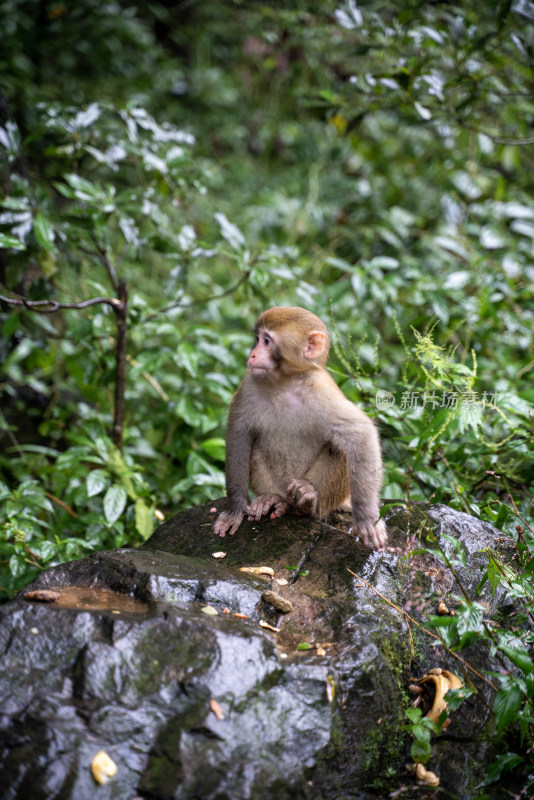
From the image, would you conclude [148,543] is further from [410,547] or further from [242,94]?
[242,94]

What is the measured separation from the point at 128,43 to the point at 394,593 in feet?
26.8

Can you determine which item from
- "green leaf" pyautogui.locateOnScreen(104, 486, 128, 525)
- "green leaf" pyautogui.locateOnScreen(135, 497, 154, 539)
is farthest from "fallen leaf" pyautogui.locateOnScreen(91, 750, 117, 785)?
"green leaf" pyautogui.locateOnScreen(135, 497, 154, 539)

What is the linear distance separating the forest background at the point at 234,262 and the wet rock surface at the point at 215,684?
1.24ft

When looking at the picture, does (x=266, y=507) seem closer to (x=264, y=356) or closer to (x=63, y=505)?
(x=264, y=356)

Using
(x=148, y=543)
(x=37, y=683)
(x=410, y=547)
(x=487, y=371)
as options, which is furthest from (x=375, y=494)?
(x=487, y=371)

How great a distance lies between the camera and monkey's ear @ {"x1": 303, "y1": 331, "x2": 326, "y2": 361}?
3.64 m

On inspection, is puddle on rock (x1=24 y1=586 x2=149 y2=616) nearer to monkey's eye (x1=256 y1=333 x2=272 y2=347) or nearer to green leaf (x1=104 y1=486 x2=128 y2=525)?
green leaf (x1=104 y1=486 x2=128 y2=525)

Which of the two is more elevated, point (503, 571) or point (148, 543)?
point (503, 571)

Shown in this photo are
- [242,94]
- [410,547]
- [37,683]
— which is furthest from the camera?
[242,94]

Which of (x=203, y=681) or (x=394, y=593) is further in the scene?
(x=394, y=593)

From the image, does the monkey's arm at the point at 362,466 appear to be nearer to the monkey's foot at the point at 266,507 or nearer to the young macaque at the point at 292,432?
the young macaque at the point at 292,432

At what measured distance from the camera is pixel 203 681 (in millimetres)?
2199

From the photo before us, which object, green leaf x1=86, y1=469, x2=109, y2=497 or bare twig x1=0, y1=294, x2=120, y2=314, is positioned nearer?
bare twig x1=0, y1=294, x2=120, y2=314

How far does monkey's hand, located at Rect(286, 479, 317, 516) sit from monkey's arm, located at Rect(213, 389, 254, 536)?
274 millimetres
